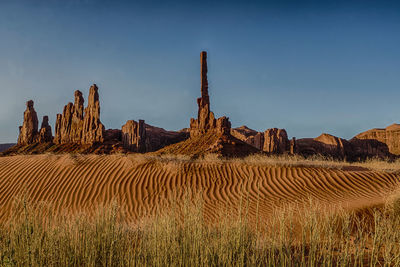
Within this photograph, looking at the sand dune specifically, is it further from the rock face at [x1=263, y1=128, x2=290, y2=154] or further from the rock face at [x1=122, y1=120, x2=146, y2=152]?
the rock face at [x1=122, y1=120, x2=146, y2=152]

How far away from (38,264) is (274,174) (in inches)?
401

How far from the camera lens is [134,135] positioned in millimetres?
58219

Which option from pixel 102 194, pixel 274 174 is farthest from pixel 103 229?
pixel 274 174

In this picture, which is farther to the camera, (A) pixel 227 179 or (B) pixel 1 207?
(A) pixel 227 179

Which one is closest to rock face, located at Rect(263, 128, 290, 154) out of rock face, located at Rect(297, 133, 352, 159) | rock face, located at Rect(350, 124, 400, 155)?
rock face, located at Rect(297, 133, 352, 159)

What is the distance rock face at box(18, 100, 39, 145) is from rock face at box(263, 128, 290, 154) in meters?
52.1

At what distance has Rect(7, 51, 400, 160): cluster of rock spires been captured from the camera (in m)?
39.2

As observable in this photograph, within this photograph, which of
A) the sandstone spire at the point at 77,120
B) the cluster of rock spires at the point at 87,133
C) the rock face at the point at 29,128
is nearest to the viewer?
the cluster of rock spires at the point at 87,133

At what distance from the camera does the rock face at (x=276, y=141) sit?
154ft

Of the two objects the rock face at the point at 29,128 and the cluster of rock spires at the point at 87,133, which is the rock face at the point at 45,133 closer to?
the cluster of rock spires at the point at 87,133

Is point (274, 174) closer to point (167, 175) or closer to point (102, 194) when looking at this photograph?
point (167, 175)

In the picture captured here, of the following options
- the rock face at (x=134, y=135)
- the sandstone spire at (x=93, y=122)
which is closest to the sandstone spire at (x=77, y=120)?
the sandstone spire at (x=93, y=122)

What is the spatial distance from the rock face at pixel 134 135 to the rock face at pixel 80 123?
4.65m

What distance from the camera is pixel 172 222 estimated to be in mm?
3039
